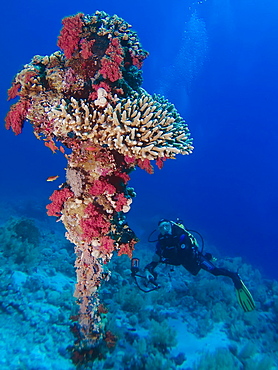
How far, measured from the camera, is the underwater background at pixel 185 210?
21.5 feet

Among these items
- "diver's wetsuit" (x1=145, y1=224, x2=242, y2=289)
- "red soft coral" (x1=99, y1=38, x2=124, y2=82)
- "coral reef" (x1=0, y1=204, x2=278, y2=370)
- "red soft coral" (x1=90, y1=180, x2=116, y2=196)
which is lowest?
"coral reef" (x1=0, y1=204, x2=278, y2=370)

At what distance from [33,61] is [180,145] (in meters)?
2.88

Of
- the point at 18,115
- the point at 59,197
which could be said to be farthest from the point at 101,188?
the point at 18,115

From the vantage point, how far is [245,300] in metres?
8.80

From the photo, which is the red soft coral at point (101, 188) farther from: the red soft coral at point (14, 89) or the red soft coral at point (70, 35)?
the red soft coral at point (70, 35)

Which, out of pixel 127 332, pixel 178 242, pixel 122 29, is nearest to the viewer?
pixel 122 29

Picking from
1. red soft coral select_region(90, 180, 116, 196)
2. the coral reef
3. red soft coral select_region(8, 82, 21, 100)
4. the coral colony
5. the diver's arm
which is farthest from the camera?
the diver's arm

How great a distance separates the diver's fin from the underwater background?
0.72 m

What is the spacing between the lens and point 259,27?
252 feet

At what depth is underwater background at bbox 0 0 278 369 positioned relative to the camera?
21.5 feet

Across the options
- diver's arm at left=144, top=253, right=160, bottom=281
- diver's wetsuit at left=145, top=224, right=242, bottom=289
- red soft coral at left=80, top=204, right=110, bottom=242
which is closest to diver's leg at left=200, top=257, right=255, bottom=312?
diver's wetsuit at left=145, top=224, right=242, bottom=289

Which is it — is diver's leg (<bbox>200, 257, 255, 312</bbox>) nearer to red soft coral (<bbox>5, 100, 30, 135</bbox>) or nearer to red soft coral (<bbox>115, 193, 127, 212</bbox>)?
red soft coral (<bbox>115, 193, 127, 212</bbox>)

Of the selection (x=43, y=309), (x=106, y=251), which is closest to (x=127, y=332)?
(x=43, y=309)

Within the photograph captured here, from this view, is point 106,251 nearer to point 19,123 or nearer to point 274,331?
point 19,123
